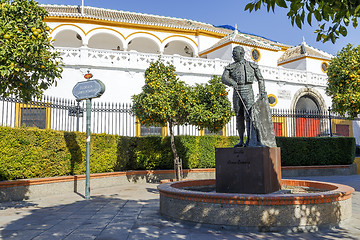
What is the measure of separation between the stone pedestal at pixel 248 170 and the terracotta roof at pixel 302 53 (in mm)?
22518

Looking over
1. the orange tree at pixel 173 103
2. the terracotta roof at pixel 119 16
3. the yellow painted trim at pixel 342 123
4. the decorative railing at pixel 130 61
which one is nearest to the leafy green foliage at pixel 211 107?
the orange tree at pixel 173 103

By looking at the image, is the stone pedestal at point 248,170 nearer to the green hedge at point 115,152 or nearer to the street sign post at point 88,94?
the street sign post at point 88,94

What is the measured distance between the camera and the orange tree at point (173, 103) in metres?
10.6

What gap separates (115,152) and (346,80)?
9.32 meters

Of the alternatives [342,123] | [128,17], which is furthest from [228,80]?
[128,17]

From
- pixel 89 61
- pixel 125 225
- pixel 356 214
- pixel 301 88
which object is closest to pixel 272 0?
pixel 125 225

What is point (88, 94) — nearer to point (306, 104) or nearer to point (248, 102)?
point (248, 102)

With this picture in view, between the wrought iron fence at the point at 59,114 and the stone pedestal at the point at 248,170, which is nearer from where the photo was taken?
the stone pedestal at the point at 248,170

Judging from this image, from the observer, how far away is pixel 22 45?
586 centimetres

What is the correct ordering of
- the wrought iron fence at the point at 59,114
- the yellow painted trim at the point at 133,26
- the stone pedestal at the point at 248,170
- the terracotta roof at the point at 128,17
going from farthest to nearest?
the terracotta roof at the point at 128,17
the yellow painted trim at the point at 133,26
the wrought iron fence at the point at 59,114
the stone pedestal at the point at 248,170

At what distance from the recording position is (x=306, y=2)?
3260mm

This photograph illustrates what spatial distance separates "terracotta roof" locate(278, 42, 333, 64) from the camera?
2680 cm

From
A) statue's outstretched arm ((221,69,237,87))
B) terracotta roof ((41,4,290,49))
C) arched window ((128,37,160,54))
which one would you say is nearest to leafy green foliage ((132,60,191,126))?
statue's outstretched arm ((221,69,237,87))

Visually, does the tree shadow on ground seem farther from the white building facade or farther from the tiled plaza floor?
the white building facade
